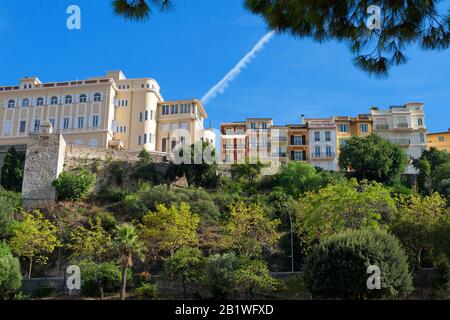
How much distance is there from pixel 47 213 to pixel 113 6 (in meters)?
35.8

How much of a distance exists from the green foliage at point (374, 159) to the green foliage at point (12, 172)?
1200 inches

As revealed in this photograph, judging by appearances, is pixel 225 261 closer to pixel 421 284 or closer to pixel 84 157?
pixel 421 284

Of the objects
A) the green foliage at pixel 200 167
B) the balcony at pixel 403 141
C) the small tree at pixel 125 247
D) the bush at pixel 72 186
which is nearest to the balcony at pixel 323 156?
the balcony at pixel 403 141

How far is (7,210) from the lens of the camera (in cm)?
4103

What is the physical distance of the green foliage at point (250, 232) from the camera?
36406 mm

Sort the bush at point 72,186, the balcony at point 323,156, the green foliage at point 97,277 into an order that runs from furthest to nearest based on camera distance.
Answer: the balcony at point 323,156 → the bush at point 72,186 → the green foliage at point 97,277

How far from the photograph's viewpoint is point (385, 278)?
91.3 ft

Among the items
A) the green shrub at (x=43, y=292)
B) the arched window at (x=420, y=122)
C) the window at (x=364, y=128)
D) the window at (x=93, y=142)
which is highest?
the arched window at (x=420, y=122)

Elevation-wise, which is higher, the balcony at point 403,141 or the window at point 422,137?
the window at point 422,137

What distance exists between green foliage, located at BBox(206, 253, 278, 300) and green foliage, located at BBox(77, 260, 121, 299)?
18.9 ft

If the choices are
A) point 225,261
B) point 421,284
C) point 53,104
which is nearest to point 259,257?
point 225,261

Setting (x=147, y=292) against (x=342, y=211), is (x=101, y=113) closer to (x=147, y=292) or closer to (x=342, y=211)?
(x=147, y=292)

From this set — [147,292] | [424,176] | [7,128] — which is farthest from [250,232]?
[7,128]

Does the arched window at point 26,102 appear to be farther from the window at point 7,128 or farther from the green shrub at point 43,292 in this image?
the green shrub at point 43,292
